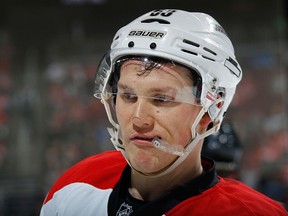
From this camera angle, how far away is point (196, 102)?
4.32ft

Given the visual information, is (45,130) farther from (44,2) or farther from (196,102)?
(196,102)

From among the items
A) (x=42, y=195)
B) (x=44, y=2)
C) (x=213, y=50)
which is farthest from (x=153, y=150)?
(x=44, y=2)

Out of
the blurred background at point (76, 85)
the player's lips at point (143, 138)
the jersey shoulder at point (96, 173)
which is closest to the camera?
the player's lips at point (143, 138)

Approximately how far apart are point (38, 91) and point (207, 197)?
3516 millimetres

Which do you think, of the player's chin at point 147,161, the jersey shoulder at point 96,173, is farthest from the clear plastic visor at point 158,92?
the jersey shoulder at point 96,173

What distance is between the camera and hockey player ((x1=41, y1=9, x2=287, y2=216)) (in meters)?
1.29

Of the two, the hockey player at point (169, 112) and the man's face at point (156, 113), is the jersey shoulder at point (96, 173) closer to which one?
the hockey player at point (169, 112)

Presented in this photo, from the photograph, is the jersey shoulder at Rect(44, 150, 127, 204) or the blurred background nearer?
the jersey shoulder at Rect(44, 150, 127, 204)

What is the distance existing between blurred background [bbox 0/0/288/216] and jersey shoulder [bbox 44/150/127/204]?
2.97m

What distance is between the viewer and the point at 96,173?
60.8 inches

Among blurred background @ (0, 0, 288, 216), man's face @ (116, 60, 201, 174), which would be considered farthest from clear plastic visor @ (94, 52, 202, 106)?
blurred background @ (0, 0, 288, 216)

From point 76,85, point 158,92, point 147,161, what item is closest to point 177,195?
point 147,161

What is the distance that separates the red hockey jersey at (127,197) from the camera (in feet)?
4.28

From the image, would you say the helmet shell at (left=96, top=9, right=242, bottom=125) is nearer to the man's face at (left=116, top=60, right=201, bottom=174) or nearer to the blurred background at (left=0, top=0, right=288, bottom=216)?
the man's face at (left=116, top=60, right=201, bottom=174)
